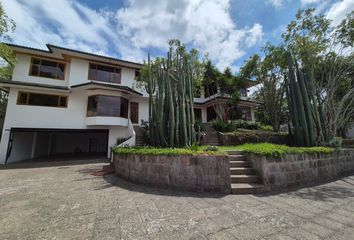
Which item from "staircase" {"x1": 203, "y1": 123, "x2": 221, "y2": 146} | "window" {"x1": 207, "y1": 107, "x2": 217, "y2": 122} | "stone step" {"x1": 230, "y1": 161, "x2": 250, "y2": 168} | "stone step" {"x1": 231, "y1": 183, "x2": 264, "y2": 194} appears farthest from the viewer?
"window" {"x1": 207, "y1": 107, "x2": 217, "y2": 122}

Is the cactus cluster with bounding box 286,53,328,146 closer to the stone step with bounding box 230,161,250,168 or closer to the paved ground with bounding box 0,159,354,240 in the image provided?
the paved ground with bounding box 0,159,354,240

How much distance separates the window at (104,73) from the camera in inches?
563

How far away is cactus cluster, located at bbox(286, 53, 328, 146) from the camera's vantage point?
7.76 meters

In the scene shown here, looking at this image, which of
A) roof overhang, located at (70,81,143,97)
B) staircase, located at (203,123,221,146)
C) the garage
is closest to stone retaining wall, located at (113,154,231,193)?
staircase, located at (203,123,221,146)

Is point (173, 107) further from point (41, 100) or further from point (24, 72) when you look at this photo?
point (24, 72)

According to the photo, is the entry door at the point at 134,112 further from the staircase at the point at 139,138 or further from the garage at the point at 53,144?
the garage at the point at 53,144

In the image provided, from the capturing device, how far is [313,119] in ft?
26.7

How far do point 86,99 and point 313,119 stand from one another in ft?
52.2

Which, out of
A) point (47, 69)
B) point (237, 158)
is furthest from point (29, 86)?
point (237, 158)

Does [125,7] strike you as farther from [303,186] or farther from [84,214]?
[303,186]

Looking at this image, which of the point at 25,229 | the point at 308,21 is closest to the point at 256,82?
the point at 308,21

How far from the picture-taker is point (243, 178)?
4.92 m

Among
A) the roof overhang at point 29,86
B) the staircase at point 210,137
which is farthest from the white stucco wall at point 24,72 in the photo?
the staircase at point 210,137

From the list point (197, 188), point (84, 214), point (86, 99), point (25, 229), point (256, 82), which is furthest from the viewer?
point (256, 82)
